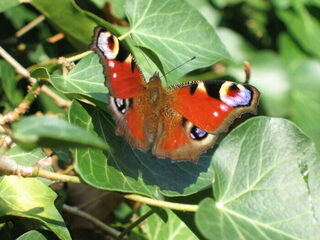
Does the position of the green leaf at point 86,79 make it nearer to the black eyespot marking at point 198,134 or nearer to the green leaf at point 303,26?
the black eyespot marking at point 198,134

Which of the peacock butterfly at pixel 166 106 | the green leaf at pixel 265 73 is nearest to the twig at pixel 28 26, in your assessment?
the peacock butterfly at pixel 166 106

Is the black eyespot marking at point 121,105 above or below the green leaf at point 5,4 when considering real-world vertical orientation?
below

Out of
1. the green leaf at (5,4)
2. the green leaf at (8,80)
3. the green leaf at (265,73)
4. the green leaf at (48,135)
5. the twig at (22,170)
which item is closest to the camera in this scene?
the green leaf at (48,135)

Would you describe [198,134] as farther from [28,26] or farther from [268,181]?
[28,26]

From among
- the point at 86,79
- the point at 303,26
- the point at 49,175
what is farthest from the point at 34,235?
the point at 303,26

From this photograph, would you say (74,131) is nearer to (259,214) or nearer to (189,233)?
(259,214)
